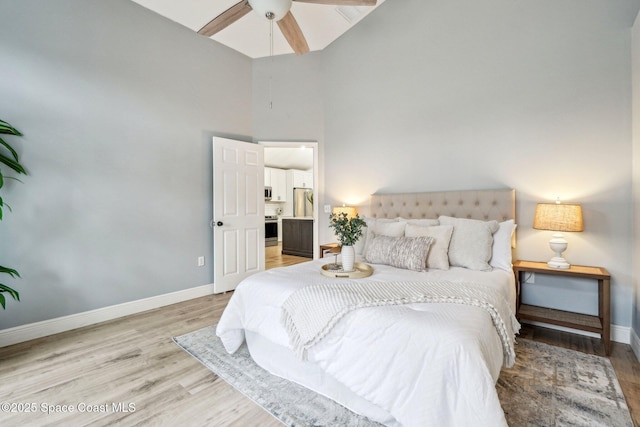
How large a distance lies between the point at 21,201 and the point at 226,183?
1.98 m

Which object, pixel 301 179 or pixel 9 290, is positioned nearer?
pixel 9 290

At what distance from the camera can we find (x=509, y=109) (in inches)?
118

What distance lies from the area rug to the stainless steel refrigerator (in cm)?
675

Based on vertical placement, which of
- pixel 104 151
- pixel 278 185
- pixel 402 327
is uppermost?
pixel 278 185

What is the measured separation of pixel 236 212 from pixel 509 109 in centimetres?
348

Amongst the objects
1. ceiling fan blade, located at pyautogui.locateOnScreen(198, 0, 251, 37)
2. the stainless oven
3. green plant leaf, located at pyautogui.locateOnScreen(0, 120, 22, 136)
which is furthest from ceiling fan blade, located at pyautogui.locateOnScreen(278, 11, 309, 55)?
the stainless oven

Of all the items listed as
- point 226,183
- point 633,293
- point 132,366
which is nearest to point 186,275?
point 226,183

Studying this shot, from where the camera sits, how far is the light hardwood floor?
64.3 inches

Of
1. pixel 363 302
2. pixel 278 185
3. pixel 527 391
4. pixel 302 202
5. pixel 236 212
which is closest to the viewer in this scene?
pixel 363 302

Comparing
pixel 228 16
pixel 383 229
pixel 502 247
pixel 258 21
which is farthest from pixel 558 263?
pixel 258 21

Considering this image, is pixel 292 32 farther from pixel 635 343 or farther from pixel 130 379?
pixel 635 343

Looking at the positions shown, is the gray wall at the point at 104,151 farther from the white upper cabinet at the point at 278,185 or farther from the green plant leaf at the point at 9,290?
the white upper cabinet at the point at 278,185

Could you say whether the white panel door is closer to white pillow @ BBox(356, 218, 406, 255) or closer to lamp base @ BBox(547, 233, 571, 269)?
white pillow @ BBox(356, 218, 406, 255)

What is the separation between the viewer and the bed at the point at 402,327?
1.21 metres
